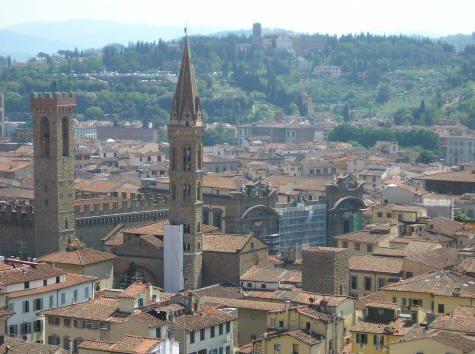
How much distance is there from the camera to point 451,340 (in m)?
40.8

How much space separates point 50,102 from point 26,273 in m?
20.7

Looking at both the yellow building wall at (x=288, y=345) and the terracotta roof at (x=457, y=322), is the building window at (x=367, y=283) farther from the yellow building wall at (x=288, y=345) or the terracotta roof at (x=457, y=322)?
the yellow building wall at (x=288, y=345)

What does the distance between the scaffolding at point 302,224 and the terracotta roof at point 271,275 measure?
17.3 m

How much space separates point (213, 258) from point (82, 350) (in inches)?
935

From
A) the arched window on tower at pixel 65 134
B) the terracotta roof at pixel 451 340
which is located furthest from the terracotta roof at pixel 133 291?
the arched window on tower at pixel 65 134

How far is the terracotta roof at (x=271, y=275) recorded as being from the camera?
59.2m

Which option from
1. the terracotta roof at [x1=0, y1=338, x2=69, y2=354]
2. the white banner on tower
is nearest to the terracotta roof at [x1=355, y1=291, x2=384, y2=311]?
the white banner on tower

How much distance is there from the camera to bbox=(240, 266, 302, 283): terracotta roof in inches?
2330

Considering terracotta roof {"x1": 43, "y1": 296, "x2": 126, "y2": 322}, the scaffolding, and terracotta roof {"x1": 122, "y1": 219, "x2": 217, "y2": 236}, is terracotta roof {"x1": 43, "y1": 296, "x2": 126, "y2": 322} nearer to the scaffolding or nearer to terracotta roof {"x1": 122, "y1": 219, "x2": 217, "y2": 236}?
terracotta roof {"x1": 122, "y1": 219, "x2": 217, "y2": 236}

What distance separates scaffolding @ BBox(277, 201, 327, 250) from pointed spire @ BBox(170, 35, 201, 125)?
52.8ft

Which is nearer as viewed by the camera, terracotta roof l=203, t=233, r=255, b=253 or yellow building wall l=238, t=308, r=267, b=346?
yellow building wall l=238, t=308, r=267, b=346

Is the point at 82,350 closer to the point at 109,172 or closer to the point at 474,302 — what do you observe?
the point at 474,302

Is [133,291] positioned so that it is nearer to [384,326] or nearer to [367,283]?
[384,326]

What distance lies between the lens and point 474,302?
49.9 meters
